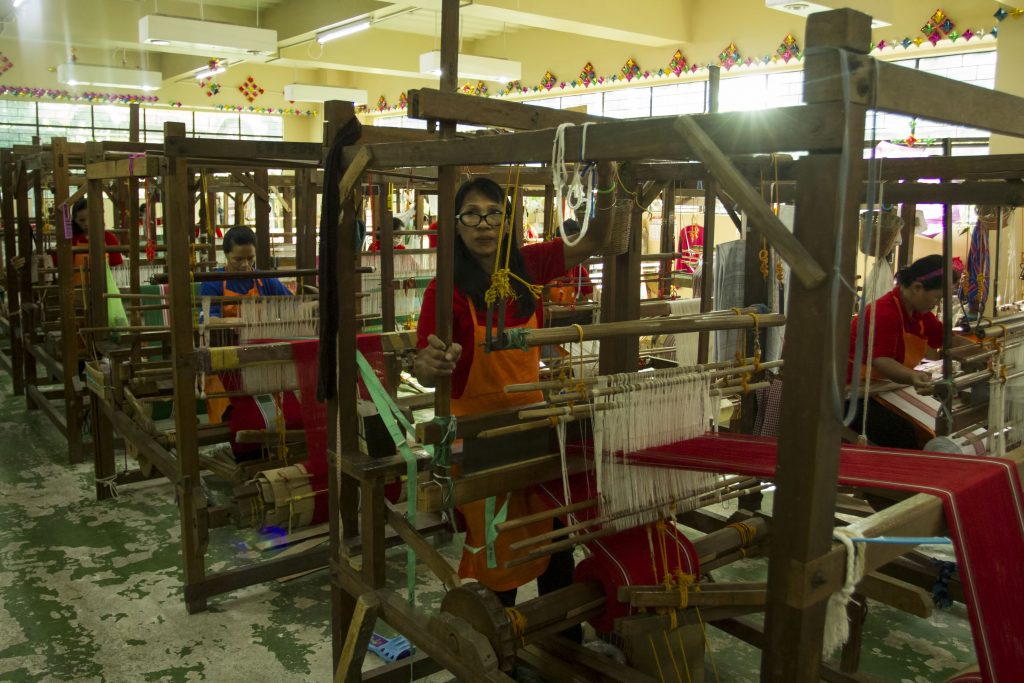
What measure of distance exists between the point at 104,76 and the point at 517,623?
13006 mm

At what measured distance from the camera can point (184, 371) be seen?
336 centimetres

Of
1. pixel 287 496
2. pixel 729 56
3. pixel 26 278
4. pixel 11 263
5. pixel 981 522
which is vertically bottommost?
pixel 287 496

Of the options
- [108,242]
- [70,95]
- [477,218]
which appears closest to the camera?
[477,218]

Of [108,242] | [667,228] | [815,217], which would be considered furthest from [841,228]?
[108,242]

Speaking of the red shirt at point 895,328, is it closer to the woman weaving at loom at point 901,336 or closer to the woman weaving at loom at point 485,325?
the woman weaving at loom at point 901,336

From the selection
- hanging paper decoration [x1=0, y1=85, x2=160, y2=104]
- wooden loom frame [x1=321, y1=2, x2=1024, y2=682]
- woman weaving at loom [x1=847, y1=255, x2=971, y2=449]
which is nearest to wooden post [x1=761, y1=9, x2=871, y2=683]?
wooden loom frame [x1=321, y1=2, x2=1024, y2=682]

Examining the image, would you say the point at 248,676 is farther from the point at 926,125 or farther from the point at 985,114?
the point at 926,125

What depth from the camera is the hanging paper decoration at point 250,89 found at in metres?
16.7

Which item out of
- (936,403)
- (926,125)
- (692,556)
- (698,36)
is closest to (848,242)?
(692,556)

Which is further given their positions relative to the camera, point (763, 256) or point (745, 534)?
point (763, 256)

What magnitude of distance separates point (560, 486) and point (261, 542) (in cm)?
224

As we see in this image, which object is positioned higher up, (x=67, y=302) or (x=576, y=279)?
(x=576, y=279)

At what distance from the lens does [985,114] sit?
59.4 inches

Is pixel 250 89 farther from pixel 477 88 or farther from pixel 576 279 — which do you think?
pixel 576 279
